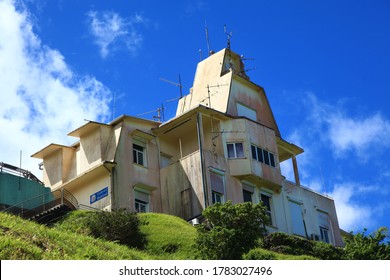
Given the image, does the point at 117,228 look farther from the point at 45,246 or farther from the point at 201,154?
the point at 201,154

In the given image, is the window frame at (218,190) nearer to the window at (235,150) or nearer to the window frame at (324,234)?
the window at (235,150)

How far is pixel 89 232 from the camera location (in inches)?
1214

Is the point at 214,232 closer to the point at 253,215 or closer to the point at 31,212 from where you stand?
the point at 253,215

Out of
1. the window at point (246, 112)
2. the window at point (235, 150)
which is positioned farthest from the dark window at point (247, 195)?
the window at point (246, 112)

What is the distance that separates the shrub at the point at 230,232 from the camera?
27391 mm

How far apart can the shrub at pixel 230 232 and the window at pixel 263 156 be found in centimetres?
1430

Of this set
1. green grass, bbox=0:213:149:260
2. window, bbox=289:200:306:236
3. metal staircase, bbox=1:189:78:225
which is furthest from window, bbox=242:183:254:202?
green grass, bbox=0:213:149:260

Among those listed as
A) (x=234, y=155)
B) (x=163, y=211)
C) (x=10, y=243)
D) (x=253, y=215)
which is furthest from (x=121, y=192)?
(x=10, y=243)

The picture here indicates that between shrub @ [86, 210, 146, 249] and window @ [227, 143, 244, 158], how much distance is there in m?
12.3

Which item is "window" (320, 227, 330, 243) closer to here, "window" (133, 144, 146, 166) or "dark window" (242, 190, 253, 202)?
"dark window" (242, 190, 253, 202)

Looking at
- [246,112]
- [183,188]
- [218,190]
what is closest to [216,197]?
[218,190]

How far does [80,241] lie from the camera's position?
25.2 m

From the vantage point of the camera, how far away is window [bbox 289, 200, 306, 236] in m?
45.3

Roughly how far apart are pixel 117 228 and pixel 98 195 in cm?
953
